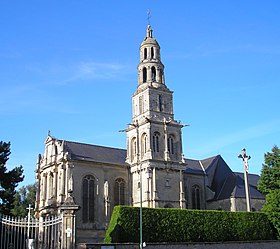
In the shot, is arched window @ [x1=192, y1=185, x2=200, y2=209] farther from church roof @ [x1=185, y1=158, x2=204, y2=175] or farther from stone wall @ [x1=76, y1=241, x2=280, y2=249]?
stone wall @ [x1=76, y1=241, x2=280, y2=249]

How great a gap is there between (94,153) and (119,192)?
19.4 ft

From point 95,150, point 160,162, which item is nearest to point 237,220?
point 160,162

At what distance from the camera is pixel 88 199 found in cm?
4678

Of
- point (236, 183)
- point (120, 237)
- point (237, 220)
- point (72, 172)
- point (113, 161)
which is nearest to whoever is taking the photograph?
point (120, 237)

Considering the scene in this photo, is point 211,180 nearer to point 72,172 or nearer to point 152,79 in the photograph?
point 152,79

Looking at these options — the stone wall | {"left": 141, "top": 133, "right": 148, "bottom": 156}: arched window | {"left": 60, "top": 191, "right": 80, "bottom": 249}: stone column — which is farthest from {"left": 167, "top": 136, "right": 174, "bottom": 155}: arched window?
{"left": 60, "top": 191, "right": 80, "bottom": 249}: stone column

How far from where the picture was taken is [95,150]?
51094mm

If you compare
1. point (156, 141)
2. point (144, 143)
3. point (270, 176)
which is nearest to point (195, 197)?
point (156, 141)

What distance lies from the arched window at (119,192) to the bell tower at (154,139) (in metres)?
1.42

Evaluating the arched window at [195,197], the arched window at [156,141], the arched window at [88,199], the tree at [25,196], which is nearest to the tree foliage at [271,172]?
the arched window at [195,197]

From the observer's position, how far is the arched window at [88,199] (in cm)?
4591

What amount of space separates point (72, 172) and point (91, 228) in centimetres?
687

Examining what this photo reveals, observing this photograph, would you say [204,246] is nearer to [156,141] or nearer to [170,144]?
[156,141]

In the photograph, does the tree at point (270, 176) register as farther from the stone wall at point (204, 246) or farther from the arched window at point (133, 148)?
the arched window at point (133, 148)
